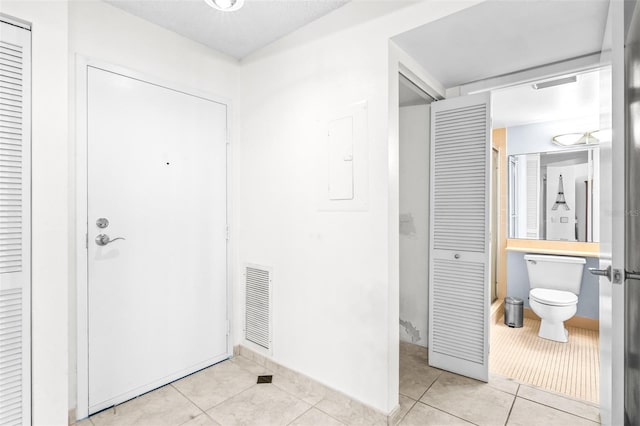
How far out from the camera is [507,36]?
180 centimetres

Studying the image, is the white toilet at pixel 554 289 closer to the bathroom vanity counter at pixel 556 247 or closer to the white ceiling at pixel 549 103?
the bathroom vanity counter at pixel 556 247

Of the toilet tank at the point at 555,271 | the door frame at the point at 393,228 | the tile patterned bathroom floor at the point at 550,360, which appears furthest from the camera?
the toilet tank at the point at 555,271

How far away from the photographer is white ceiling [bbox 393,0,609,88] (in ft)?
5.09

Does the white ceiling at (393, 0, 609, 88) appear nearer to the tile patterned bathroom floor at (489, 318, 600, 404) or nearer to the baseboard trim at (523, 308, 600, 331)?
the tile patterned bathroom floor at (489, 318, 600, 404)

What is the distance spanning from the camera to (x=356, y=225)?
190cm

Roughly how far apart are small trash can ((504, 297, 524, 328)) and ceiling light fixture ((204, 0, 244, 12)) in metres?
3.65

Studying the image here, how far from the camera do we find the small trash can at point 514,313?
3.38 m

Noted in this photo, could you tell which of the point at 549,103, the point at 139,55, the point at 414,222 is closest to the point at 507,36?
the point at 414,222

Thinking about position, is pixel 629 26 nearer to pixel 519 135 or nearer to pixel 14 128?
pixel 519 135

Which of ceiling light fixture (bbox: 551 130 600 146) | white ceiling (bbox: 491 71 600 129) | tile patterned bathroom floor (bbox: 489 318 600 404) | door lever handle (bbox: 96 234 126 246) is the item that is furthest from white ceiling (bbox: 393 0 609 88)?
tile patterned bathroom floor (bbox: 489 318 600 404)

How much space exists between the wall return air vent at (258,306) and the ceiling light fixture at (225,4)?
1691mm

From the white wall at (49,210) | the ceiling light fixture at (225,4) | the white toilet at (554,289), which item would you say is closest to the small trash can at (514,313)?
the white toilet at (554,289)

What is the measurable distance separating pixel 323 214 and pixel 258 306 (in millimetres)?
969

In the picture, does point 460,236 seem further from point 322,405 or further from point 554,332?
point 554,332
